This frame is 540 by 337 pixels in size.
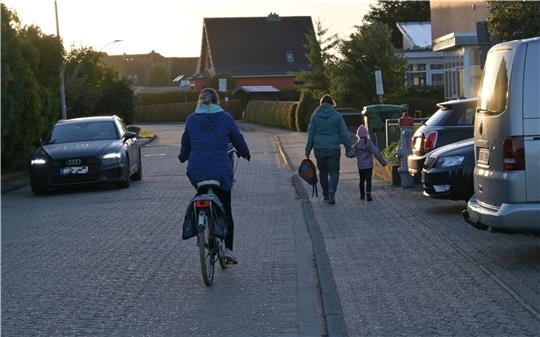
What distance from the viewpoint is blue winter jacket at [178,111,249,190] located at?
926 centimetres

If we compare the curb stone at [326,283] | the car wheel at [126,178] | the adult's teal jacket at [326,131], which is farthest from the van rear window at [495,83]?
the car wheel at [126,178]

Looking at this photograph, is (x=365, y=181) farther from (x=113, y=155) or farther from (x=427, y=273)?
(x=427, y=273)

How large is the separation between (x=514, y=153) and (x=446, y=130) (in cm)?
685

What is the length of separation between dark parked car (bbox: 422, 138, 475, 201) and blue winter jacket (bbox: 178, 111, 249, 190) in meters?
4.29

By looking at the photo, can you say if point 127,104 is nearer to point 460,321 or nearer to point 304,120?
point 304,120

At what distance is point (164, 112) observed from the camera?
283 ft

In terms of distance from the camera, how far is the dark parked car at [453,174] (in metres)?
13.0

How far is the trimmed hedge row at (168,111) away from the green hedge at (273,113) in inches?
247

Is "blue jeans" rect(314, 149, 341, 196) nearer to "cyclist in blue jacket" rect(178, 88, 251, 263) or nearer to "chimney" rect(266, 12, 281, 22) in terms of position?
"cyclist in blue jacket" rect(178, 88, 251, 263)

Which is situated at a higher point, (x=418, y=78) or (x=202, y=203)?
(x=418, y=78)

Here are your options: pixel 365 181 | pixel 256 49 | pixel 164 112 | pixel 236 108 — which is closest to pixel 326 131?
pixel 365 181

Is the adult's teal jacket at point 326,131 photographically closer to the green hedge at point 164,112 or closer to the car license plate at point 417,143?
the car license plate at point 417,143

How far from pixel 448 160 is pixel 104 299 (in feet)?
19.9

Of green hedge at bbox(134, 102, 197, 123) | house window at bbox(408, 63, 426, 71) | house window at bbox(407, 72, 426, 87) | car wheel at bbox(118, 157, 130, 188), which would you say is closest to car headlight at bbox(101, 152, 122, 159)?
car wheel at bbox(118, 157, 130, 188)
